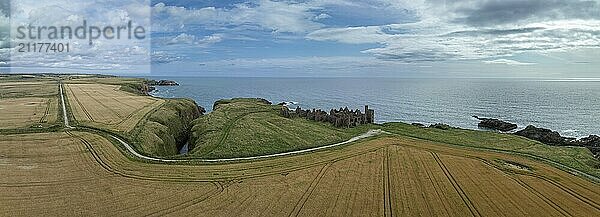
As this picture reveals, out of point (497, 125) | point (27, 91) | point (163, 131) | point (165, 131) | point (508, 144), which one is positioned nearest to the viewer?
point (508, 144)

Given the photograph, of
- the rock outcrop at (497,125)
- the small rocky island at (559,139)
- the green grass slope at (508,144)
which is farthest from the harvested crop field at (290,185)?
the rock outcrop at (497,125)

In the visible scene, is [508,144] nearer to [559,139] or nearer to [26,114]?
[559,139]

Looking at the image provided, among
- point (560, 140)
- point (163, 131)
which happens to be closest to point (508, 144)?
point (560, 140)

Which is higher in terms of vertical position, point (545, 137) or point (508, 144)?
point (508, 144)

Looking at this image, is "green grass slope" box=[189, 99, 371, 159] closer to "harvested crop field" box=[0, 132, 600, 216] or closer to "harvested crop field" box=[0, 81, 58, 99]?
"harvested crop field" box=[0, 132, 600, 216]

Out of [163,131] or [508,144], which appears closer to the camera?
[508,144]

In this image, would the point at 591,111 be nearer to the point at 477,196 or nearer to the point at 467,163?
the point at 467,163

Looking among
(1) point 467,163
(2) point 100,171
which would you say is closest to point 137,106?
(2) point 100,171
